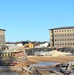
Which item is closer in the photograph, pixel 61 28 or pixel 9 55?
pixel 9 55

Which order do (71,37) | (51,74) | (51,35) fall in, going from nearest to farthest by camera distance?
(51,74) → (71,37) → (51,35)

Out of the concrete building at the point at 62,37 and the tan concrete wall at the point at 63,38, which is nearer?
the tan concrete wall at the point at 63,38

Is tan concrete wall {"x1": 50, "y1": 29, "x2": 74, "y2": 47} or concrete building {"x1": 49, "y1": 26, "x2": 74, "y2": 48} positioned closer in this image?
tan concrete wall {"x1": 50, "y1": 29, "x2": 74, "y2": 47}

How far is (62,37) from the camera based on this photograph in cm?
17100

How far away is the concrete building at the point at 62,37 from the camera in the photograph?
6614 inches

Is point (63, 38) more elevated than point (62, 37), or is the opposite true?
point (62, 37)

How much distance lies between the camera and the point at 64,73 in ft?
99.6

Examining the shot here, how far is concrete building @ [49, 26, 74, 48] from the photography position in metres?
168

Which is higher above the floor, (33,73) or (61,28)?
(61,28)

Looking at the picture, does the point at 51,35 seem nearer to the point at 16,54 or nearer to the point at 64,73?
the point at 16,54

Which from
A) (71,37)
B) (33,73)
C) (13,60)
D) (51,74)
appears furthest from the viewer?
(71,37)

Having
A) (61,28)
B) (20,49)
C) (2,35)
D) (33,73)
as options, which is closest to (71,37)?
(61,28)

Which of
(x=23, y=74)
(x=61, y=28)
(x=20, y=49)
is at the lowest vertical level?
(x=23, y=74)

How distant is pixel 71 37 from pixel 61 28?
10479 millimetres
